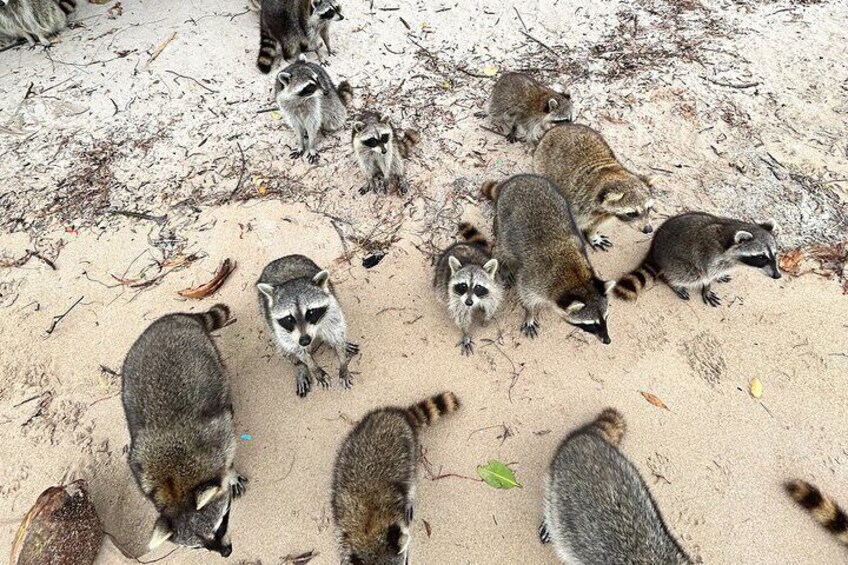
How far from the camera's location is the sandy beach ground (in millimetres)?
3096

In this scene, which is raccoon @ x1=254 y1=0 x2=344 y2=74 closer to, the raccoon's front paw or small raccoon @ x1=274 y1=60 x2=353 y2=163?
small raccoon @ x1=274 y1=60 x2=353 y2=163

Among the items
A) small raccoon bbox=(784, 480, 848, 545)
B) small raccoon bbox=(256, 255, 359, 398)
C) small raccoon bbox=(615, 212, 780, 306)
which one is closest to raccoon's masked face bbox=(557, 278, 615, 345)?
small raccoon bbox=(615, 212, 780, 306)

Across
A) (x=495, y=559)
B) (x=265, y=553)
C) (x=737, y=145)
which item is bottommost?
(x=495, y=559)

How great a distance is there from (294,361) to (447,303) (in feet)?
4.12

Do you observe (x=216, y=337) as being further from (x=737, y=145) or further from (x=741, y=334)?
(x=737, y=145)

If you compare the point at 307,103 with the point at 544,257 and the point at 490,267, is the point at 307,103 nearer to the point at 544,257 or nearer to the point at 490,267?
the point at 490,267

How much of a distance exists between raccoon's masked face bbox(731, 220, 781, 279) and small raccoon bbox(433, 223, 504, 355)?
1.81m

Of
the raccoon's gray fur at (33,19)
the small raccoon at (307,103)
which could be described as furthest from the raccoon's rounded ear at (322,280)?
the raccoon's gray fur at (33,19)

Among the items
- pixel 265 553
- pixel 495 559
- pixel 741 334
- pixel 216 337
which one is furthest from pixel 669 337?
pixel 216 337

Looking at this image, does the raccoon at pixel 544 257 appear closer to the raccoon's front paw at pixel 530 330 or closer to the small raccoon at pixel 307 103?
the raccoon's front paw at pixel 530 330

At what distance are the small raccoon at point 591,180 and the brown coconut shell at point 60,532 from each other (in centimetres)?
422

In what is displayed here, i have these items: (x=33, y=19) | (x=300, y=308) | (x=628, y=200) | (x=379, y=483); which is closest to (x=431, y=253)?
(x=300, y=308)

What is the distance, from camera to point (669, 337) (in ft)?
12.1

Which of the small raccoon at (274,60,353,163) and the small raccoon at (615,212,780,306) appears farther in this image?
the small raccoon at (274,60,353,163)
